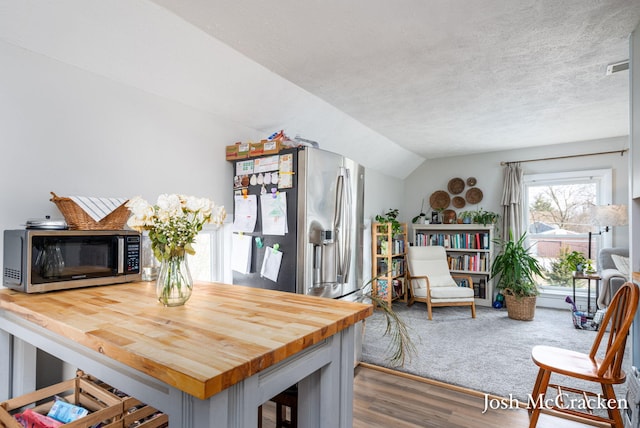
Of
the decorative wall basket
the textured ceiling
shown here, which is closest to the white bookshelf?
the decorative wall basket

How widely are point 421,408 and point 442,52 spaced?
7.85ft

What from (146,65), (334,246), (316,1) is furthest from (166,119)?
(334,246)

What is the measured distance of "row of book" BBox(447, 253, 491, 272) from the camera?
17.0ft

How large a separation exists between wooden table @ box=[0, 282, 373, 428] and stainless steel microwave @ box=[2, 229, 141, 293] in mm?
62

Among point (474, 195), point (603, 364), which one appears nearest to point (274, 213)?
point (603, 364)

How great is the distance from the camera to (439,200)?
584 centimetres

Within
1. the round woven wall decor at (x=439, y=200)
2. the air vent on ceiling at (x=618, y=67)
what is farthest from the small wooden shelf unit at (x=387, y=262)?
the air vent on ceiling at (x=618, y=67)

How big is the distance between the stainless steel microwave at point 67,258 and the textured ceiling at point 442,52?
4.16ft

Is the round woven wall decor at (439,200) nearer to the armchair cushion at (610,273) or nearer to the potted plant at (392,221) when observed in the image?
the potted plant at (392,221)

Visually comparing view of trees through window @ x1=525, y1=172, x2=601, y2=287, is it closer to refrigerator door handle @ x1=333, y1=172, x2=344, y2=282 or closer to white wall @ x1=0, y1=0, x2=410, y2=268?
refrigerator door handle @ x1=333, y1=172, x2=344, y2=282

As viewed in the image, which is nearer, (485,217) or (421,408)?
(421,408)

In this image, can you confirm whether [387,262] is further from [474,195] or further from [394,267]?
[474,195]

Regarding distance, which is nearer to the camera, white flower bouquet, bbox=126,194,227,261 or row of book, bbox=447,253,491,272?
white flower bouquet, bbox=126,194,227,261

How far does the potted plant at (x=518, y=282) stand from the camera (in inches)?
171
